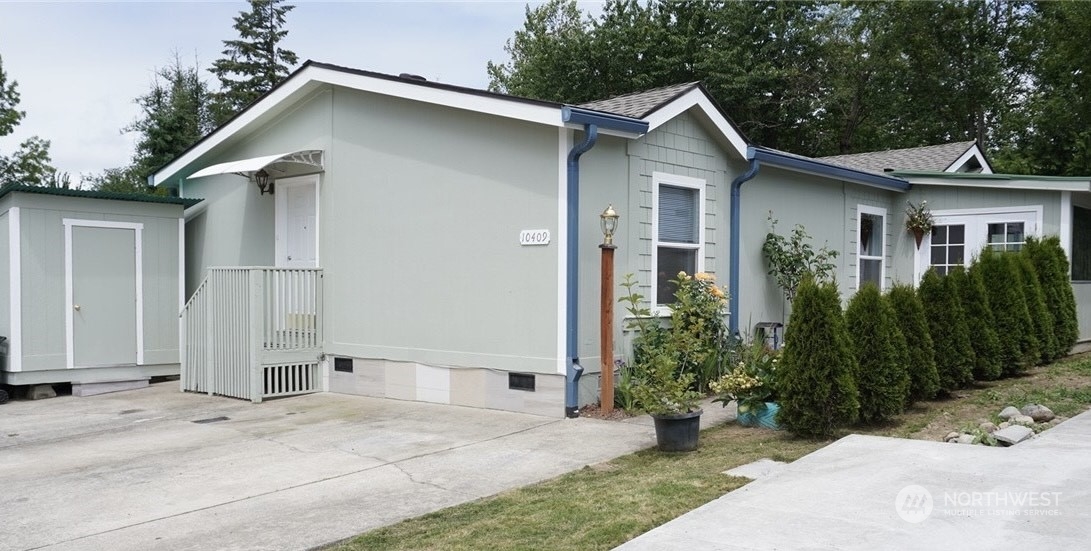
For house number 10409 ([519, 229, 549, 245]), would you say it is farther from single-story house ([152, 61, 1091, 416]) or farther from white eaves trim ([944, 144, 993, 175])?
white eaves trim ([944, 144, 993, 175])

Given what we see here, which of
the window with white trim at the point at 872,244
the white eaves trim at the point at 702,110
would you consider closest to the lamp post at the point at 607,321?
the white eaves trim at the point at 702,110

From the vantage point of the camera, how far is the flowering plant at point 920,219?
464 inches

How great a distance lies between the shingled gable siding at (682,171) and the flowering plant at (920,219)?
431 cm

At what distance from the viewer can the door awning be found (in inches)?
357

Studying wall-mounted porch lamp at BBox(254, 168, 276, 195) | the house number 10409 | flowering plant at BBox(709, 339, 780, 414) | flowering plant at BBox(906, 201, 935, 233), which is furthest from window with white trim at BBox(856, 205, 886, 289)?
wall-mounted porch lamp at BBox(254, 168, 276, 195)

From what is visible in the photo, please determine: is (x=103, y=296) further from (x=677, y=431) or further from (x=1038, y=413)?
(x=1038, y=413)

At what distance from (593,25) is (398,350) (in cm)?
2365

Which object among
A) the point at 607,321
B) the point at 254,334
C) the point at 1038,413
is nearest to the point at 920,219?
the point at 1038,413

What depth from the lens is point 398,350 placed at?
28.0ft

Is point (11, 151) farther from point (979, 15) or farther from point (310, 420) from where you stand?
point (979, 15)

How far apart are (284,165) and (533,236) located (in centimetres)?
407

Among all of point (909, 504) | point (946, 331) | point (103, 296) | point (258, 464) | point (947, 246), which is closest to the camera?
point (909, 504)

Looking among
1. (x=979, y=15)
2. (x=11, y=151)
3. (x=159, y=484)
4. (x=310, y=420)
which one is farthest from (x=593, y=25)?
(x=159, y=484)

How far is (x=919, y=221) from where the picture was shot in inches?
464
